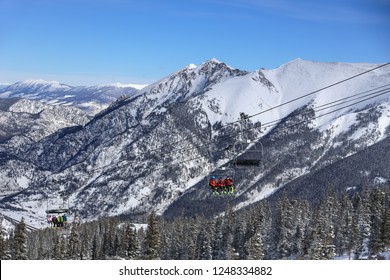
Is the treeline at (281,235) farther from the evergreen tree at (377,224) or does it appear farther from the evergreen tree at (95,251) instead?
the evergreen tree at (95,251)

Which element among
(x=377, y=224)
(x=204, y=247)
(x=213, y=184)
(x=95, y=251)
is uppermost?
(x=213, y=184)

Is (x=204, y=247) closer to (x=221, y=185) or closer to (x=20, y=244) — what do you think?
(x=20, y=244)

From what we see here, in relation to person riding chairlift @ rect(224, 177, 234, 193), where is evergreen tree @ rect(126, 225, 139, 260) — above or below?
below

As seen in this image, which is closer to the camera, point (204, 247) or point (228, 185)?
point (228, 185)

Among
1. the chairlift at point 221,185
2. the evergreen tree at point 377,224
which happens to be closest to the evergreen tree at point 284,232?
the evergreen tree at point 377,224

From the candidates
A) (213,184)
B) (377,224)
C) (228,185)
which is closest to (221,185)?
(228,185)

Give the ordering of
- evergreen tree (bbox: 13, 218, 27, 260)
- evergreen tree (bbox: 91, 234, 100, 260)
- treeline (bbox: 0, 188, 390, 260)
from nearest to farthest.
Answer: evergreen tree (bbox: 13, 218, 27, 260) → treeline (bbox: 0, 188, 390, 260) → evergreen tree (bbox: 91, 234, 100, 260)

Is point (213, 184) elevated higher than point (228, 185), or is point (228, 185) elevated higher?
point (213, 184)

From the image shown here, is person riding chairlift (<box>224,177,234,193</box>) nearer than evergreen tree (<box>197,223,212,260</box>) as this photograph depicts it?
Yes

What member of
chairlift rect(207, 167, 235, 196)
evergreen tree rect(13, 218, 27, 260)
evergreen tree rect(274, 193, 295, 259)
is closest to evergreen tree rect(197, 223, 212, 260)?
evergreen tree rect(274, 193, 295, 259)

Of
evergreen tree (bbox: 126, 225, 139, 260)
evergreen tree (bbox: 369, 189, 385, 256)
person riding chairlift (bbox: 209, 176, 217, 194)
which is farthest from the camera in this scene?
evergreen tree (bbox: 369, 189, 385, 256)

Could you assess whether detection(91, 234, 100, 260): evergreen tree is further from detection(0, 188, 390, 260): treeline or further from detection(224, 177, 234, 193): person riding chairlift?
detection(224, 177, 234, 193): person riding chairlift

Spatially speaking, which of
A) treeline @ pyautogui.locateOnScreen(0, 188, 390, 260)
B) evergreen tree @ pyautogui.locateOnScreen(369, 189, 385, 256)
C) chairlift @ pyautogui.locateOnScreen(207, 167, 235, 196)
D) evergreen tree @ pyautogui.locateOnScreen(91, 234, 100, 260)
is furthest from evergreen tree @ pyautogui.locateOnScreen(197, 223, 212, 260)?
chairlift @ pyautogui.locateOnScreen(207, 167, 235, 196)
